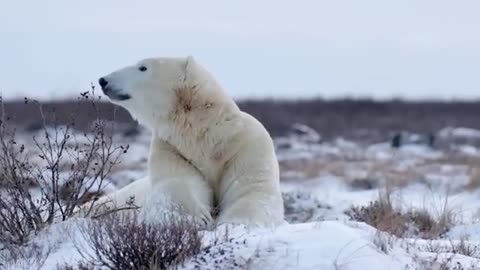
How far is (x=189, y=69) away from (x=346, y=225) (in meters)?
2.10

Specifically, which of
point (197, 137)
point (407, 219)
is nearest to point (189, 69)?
point (197, 137)

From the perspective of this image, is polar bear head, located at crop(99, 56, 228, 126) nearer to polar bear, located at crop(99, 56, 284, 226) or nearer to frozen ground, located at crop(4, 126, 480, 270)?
polar bear, located at crop(99, 56, 284, 226)

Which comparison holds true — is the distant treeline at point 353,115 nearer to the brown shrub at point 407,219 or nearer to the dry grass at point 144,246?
the brown shrub at point 407,219

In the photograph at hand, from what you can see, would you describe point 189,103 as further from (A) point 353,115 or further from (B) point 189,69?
(A) point 353,115

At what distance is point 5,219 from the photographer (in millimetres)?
6855

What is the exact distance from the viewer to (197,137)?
7281mm

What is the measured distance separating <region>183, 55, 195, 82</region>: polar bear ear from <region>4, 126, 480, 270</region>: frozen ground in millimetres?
1368

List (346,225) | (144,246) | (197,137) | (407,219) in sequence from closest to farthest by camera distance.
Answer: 1. (144,246)
2. (346,225)
3. (197,137)
4. (407,219)

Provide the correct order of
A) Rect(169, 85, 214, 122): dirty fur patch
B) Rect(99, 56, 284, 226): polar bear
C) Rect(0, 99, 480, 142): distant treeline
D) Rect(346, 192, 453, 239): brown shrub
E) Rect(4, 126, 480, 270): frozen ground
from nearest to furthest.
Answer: Rect(4, 126, 480, 270): frozen ground < Rect(99, 56, 284, 226): polar bear < Rect(169, 85, 214, 122): dirty fur patch < Rect(346, 192, 453, 239): brown shrub < Rect(0, 99, 480, 142): distant treeline

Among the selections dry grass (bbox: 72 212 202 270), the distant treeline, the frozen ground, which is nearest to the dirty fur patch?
the frozen ground

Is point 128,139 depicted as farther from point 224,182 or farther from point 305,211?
point 224,182

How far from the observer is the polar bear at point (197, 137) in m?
7.17

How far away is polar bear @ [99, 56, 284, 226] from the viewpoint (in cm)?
717

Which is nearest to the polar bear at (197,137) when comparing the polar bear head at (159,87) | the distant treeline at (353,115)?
the polar bear head at (159,87)
